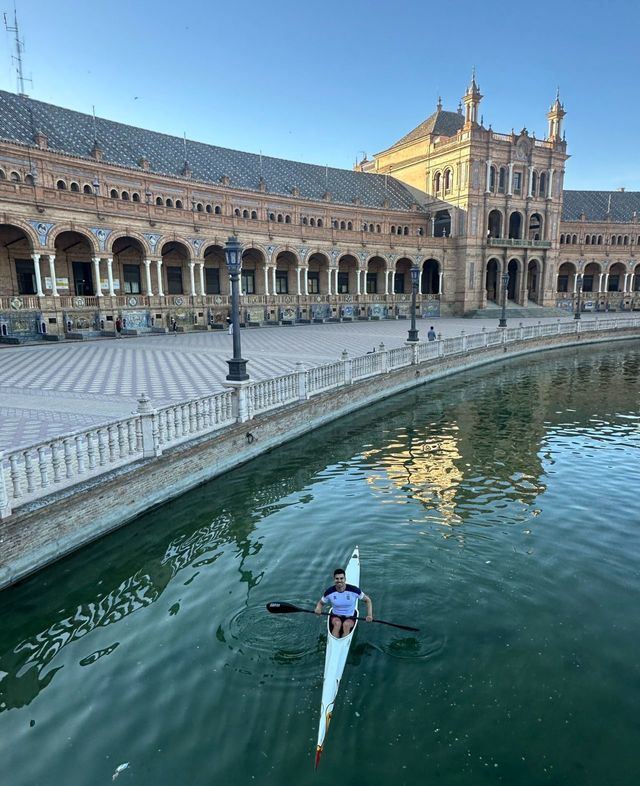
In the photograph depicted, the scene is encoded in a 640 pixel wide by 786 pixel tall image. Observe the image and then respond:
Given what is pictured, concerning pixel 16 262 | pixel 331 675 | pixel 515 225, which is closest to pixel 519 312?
pixel 515 225

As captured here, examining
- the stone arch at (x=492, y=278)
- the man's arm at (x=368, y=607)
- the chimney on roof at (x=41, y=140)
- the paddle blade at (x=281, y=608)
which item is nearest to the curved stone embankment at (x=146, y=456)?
the paddle blade at (x=281, y=608)

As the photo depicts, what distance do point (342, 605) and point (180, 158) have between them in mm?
43395

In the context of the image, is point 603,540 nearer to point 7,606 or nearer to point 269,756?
point 269,756

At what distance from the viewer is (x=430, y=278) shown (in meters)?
52.9

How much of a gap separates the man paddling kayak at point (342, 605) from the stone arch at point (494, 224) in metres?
52.8

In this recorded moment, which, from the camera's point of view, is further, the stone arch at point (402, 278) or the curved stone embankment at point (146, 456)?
the stone arch at point (402, 278)

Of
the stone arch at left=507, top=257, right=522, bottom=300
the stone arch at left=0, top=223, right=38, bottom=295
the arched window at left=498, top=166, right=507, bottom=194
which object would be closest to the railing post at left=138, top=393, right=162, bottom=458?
the stone arch at left=0, top=223, right=38, bottom=295

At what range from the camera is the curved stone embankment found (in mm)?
6684

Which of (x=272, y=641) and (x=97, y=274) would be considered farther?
(x=97, y=274)

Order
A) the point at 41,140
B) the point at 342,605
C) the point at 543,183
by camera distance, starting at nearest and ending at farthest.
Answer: the point at 342,605 → the point at 41,140 → the point at 543,183

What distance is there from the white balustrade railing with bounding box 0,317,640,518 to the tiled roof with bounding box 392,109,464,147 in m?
47.6

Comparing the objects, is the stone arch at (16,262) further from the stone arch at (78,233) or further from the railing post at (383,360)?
the railing post at (383,360)

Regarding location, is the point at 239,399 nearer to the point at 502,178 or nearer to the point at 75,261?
the point at 75,261

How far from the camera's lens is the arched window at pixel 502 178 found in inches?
2006
